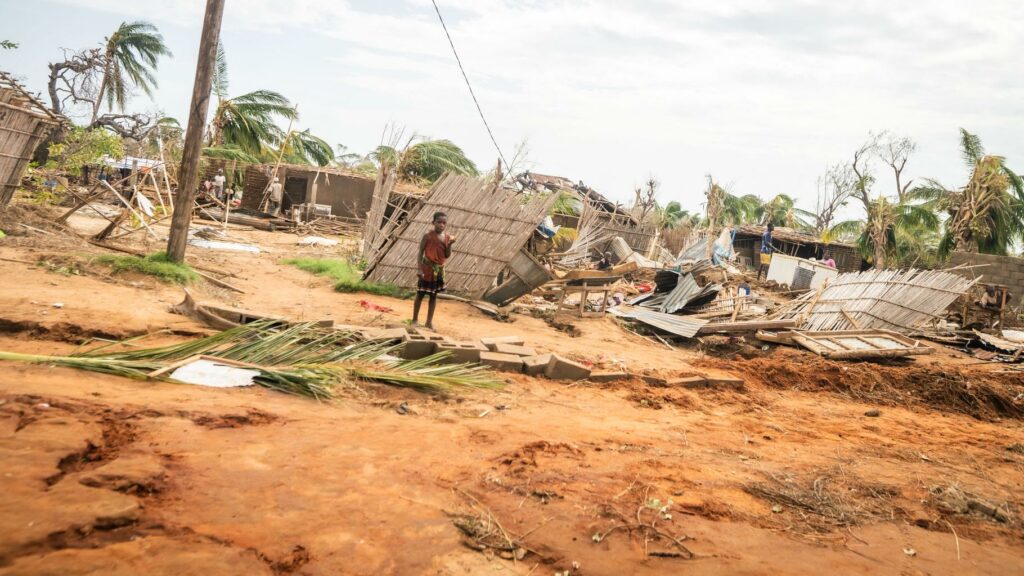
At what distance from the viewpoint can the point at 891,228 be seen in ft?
74.7

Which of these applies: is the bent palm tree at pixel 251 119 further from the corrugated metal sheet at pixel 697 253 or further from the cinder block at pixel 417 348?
the cinder block at pixel 417 348

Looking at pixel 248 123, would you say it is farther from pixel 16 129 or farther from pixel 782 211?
pixel 782 211

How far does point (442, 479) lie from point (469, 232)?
24.3 ft

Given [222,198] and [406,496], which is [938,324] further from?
[222,198]

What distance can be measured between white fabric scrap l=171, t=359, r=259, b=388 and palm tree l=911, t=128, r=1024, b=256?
21476mm

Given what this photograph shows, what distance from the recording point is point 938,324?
13.8 metres

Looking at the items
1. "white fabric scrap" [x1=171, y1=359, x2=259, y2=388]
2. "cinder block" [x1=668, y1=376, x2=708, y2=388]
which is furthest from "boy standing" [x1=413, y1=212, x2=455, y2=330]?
"white fabric scrap" [x1=171, y1=359, x2=259, y2=388]

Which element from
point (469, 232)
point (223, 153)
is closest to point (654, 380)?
point (469, 232)

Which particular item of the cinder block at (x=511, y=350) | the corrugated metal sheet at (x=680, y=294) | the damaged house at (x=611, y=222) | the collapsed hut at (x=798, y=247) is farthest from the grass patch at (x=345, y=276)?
the collapsed hut at (x=798, y=247)

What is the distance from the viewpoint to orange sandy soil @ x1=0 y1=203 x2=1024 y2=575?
2439 mm

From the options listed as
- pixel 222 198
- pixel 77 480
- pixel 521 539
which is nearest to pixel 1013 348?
pixel 521 539

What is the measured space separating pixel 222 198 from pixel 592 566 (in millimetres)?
21238

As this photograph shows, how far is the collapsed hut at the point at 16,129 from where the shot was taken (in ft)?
32.3

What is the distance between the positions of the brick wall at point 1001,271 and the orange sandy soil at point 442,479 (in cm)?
1155
